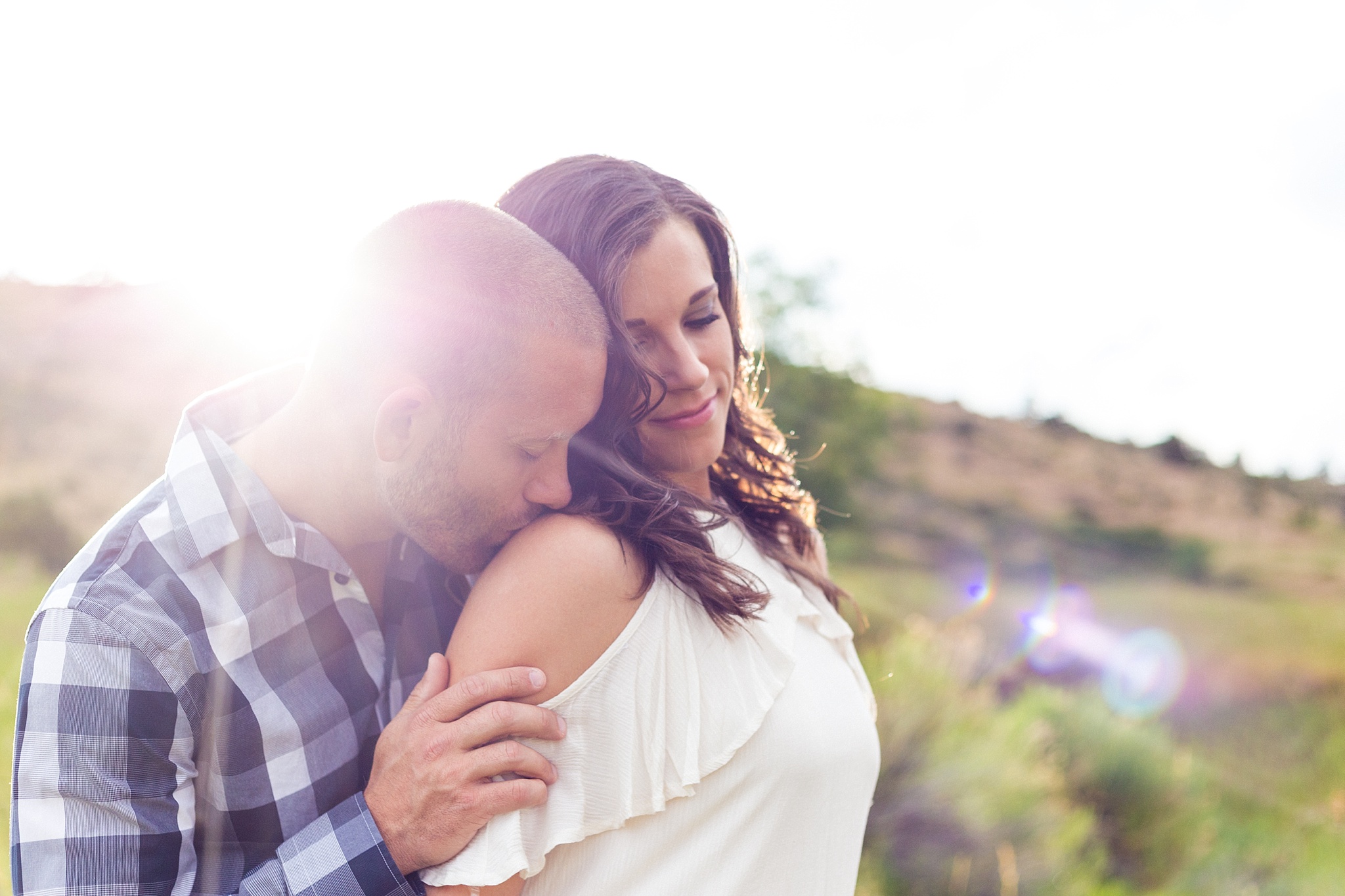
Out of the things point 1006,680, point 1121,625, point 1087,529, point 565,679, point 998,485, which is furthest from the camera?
point 998,485

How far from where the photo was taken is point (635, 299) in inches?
67.9

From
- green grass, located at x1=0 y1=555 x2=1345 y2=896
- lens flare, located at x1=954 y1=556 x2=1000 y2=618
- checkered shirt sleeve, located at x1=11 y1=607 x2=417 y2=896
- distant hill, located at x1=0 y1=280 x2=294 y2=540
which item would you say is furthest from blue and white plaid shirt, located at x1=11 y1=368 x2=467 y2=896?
lens flare, located at x1=954 y1=556 x2=1000 y2=618

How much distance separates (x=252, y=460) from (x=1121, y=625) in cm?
1852

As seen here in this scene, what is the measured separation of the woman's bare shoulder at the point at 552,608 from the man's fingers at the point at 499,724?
1.8 inches

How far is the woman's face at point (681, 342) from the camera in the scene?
174 centimetres

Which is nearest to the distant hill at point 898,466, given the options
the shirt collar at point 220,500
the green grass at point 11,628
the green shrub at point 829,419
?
the green shrub at point 829,419

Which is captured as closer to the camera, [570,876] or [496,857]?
[496,857]

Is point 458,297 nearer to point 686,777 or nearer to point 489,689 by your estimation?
point 489,689

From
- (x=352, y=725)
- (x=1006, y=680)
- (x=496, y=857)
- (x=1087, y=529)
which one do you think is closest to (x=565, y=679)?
(x=496, y=857)

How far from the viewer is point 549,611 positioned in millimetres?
1317

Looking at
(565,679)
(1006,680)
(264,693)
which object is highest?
(565,679)

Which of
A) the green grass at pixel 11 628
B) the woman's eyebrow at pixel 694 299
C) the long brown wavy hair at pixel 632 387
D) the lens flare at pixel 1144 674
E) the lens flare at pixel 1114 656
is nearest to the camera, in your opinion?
the long brown wavy hair at pixel 632 387

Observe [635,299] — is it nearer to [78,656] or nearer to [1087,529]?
[78,656]

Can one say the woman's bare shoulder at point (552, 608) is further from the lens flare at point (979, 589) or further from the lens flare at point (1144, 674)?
the lens flare at point (979, 589)
